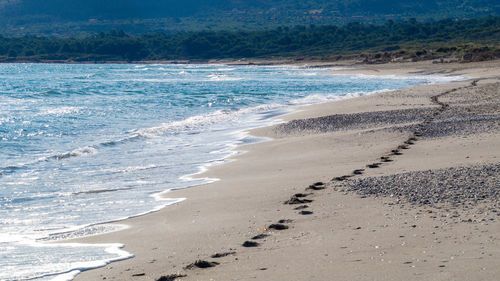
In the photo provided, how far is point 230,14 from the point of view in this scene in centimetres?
18850

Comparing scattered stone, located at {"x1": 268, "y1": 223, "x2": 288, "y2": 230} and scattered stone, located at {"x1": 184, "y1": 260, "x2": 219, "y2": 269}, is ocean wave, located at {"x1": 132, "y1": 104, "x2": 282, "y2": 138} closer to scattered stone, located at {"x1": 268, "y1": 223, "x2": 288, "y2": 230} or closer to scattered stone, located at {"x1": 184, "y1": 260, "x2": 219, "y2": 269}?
scattered stone, located at {"x1": 268, "y1": 223, "x2": 288, "y2": 230}

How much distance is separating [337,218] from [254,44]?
10854cm

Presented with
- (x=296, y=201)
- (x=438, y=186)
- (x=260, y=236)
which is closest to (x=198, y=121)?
(x=296, y=201)

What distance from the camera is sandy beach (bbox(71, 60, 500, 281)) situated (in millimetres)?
4602

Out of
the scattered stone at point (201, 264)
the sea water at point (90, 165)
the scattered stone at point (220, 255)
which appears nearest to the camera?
the scattered stone at point (201, 264)

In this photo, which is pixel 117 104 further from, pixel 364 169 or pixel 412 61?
pixel 412 61

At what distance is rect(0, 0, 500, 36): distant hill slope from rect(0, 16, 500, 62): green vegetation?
129 feet

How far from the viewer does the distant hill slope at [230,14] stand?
170 metres

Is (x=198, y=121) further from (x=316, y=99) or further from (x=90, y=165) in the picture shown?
(x=316, y=99)

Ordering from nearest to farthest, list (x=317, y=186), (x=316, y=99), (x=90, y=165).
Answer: (x=317, y=186) → (x=90, y=165) → (x=316, y=99)

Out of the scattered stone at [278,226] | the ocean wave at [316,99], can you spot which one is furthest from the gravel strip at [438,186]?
the ocean wave at [316,99]

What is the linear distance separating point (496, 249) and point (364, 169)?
4227 mm

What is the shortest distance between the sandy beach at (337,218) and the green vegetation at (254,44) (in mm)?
79324

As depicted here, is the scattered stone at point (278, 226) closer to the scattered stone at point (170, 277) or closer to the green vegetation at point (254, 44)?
the scattered stone at point (170, 277)
